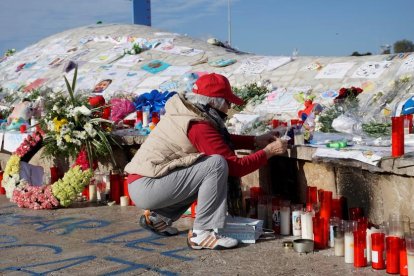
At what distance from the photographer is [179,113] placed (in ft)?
15.2

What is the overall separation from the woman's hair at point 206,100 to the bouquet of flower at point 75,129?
7.61 feet

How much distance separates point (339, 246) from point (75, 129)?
367 centimetres

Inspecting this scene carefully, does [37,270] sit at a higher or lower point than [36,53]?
lower

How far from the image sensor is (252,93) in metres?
10.7

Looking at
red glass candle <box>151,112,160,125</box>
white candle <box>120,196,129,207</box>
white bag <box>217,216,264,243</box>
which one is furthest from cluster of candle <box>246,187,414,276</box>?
red glass candle <box>151,112,160,125</box>

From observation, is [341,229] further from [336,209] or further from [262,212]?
[262,212]

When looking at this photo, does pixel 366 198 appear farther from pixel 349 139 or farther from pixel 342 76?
pixel 342 76

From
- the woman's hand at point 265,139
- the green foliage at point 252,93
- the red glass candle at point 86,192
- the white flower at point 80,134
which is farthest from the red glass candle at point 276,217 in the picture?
the green foliage at point 252,93

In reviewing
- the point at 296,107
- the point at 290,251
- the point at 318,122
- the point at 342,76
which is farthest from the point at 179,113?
the point at 342,76

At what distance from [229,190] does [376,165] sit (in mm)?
1116

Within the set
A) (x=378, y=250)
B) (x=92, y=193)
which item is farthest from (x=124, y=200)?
(x=378, y=250)

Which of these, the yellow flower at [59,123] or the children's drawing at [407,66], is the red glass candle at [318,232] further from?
the children's drawing at [407,66]

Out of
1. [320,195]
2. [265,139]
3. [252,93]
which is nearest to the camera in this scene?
[320,195]

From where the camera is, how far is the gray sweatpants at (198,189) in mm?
4457
